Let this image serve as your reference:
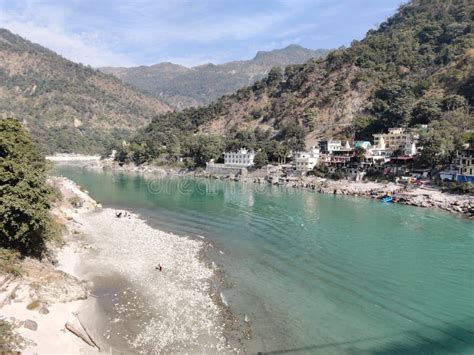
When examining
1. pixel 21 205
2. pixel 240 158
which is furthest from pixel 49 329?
pixel 240 158

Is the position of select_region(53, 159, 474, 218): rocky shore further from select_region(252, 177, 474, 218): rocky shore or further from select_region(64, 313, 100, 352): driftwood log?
select_region(64, 313, 100, 352): driftwood log

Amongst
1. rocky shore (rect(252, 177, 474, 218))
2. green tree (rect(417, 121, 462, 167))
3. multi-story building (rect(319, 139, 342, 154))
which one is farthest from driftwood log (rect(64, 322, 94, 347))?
multi-story building (rect(319, 139, 342, 154))

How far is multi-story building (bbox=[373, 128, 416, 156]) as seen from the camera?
75.9 meters

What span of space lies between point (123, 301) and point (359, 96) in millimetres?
109090

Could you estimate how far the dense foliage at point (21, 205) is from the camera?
23.2 metres

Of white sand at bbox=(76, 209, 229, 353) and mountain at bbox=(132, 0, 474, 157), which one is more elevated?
mountain at bbox=(132, 0, 474, 157)

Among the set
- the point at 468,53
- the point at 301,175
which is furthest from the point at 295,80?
the point at 301,175

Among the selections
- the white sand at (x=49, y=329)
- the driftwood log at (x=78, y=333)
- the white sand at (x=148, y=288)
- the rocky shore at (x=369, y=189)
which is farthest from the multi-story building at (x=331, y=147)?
the driftwood log at (x=78, y=333)

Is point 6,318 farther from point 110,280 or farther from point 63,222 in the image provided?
point 63,222

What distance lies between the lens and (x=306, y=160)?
283 ft

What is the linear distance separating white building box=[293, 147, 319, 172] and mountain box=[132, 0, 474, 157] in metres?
14.5

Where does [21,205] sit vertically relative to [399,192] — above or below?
above

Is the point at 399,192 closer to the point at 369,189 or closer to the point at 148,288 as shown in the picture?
the point at 369,189

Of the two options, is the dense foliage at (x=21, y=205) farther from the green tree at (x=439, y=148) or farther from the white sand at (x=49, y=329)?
the green tree at (x=439, y=148)
